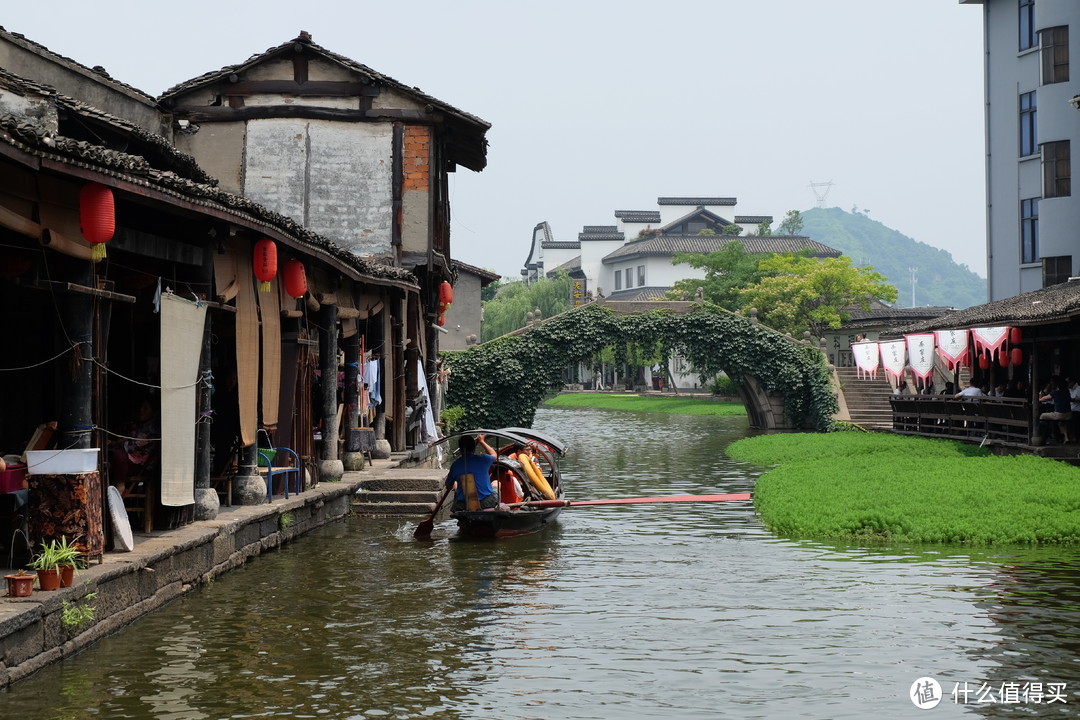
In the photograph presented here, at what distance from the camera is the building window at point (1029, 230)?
119 ft

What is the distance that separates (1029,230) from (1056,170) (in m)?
2.83

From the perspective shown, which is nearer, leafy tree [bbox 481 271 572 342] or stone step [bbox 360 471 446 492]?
stone step [bbox 360 471 446 492]

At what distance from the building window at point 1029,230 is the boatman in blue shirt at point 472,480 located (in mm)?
24975

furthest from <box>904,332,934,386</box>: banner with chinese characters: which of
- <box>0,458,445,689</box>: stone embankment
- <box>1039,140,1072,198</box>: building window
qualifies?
<box>0,458,445,689</box>: stone embankment

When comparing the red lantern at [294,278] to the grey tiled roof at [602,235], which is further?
the grey tiled roof at [602,235]

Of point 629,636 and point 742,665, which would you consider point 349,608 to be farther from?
point 742,665

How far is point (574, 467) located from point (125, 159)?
21227mm

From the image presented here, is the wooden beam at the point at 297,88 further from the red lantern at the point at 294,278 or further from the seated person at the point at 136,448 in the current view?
the seated person at the point at 136,448

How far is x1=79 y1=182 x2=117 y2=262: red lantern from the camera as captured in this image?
996 centimetres

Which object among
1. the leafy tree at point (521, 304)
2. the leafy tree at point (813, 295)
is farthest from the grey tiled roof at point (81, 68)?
the leafy tree at point (521, 304)

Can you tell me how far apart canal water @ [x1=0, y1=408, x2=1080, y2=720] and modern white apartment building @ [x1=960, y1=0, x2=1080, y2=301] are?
846 inches

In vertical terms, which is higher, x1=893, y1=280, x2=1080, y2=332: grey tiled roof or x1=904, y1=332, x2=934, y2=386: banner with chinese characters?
x1=893, y1=280, x2=1080, y2=332: grey tiled roof

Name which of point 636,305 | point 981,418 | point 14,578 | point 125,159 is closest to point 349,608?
point 14,578

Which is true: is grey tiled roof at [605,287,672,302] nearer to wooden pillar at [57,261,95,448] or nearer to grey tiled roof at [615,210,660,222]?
grey tiled roof at [615,210,660,222]
